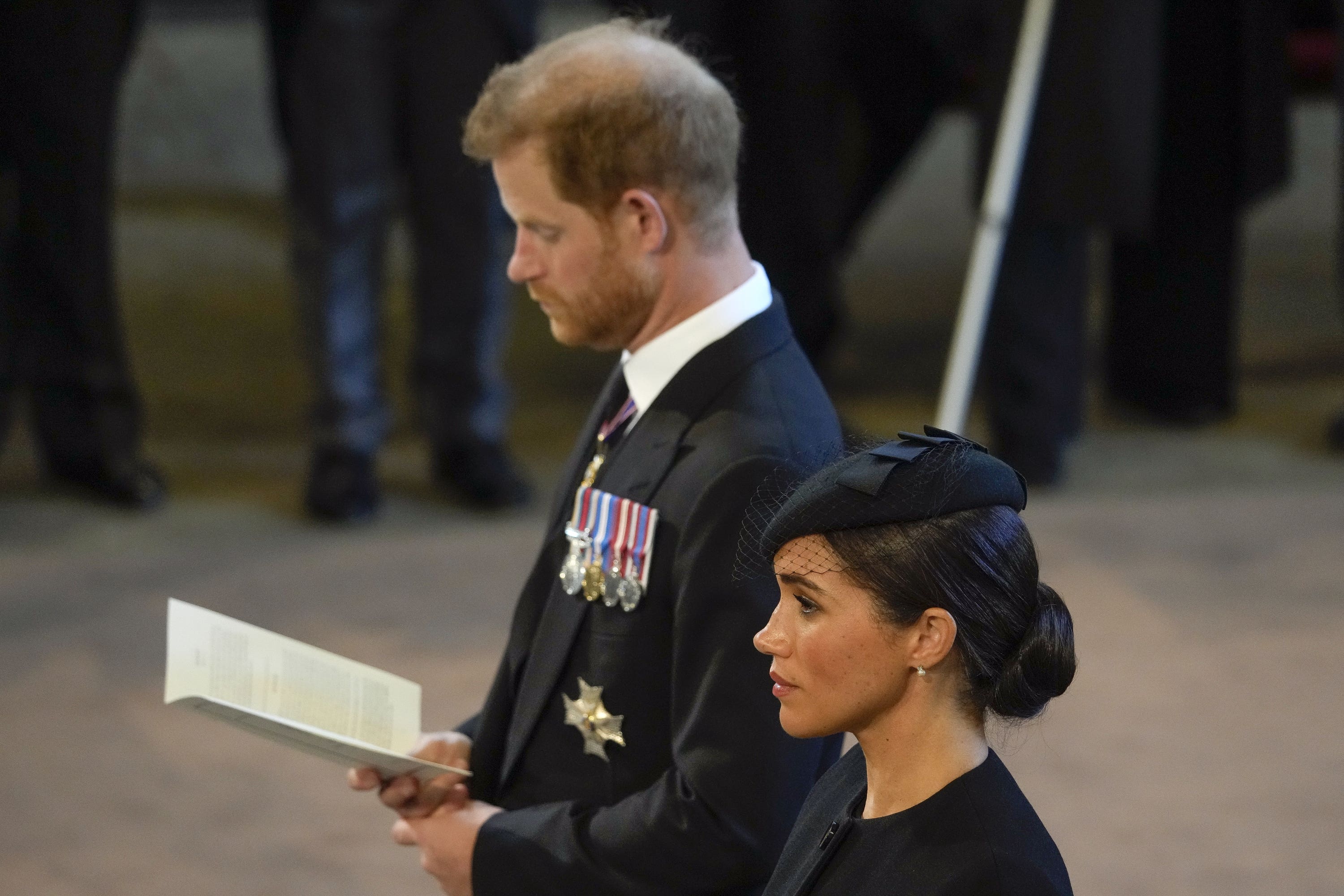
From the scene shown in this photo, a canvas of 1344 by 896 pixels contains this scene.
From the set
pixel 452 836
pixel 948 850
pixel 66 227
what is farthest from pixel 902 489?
pixel 66 227

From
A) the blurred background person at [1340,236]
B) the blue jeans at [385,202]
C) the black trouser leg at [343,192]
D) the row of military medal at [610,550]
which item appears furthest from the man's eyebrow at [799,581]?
the blurred background person at [1340,236]

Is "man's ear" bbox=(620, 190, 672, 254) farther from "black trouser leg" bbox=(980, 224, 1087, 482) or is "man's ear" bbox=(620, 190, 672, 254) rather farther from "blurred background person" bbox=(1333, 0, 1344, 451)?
"blurred background person" bbox=(1333, 0, 1344, 451)

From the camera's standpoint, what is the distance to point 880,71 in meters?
5.40

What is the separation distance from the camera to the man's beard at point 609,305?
1731mm

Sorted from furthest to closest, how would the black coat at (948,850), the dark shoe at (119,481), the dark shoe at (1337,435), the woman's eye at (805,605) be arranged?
the dark shoe at (1337,435) → the dark shoe at (119,481) → the woman's eye at (805,605) → the black coat at (948,850)

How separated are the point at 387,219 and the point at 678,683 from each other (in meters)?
2.92

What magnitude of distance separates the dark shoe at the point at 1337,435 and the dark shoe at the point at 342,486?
2.52m

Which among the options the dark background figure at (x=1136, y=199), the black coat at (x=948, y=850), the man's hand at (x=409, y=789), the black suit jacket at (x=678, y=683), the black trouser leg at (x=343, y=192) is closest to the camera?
the black coat at (x=948, y=850)

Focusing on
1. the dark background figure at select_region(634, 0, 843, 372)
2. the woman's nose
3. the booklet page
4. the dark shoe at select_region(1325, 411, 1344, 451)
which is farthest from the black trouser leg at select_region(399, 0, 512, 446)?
the woman's nose

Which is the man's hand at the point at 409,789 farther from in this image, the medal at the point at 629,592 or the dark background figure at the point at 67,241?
the dark background figure at the point at 67,241

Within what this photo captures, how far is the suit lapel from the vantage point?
171cm

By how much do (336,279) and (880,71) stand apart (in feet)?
6.54

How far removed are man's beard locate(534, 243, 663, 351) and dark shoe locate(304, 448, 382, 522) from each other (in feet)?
8.63

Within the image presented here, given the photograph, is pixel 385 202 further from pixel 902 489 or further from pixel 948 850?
pixel 948 850
